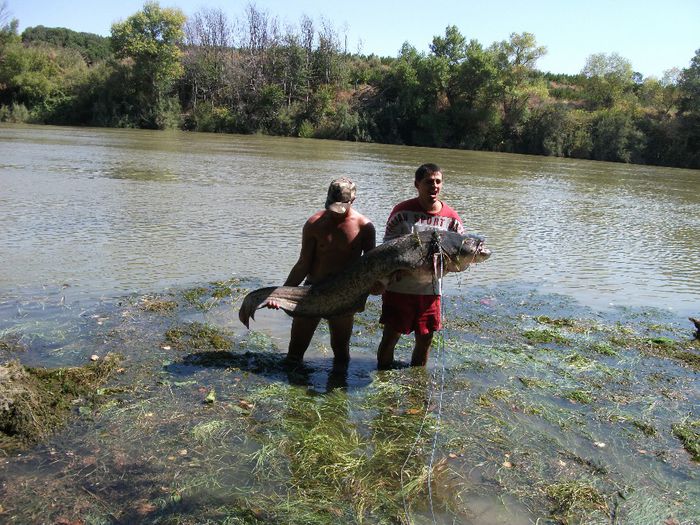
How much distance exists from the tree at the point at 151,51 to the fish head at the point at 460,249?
5338 cm

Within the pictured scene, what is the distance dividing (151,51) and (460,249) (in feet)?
186

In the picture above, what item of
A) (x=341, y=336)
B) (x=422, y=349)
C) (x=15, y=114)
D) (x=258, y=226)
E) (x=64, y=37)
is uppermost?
(x=64, y=37)

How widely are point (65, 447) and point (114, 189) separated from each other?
12388 millimetres

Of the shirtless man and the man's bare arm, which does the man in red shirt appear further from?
the man's bare arm

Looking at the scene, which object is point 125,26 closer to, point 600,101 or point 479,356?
point 600,101

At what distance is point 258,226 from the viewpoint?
459 inches

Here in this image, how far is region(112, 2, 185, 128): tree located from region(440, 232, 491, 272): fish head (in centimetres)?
5338

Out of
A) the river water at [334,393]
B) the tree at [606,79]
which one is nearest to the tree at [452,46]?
the tree at [606,79]

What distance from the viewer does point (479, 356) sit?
579 cm

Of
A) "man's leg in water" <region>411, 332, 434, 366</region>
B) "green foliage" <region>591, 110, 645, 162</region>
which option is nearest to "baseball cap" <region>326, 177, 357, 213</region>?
"man's leg in water" <region>411, 332, 434, 366</region>

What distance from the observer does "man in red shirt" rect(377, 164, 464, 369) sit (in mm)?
4703

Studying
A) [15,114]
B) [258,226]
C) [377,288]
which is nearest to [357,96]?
[15,114]

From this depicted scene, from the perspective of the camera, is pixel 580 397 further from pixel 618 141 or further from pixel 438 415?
pixel 618 141

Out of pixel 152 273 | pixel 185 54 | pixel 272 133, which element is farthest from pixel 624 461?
pixel 185 54
